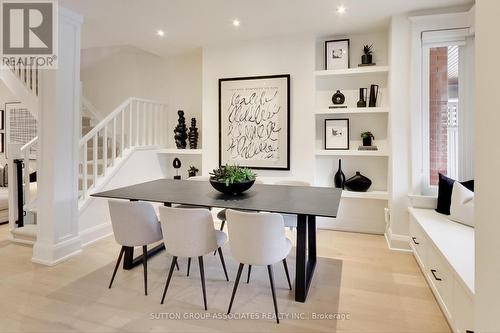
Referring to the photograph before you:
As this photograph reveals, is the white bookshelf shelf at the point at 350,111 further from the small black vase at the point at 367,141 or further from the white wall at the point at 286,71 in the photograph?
the small black vase at the point at 367,141

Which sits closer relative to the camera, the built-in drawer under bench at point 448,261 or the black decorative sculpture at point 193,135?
the built-in drawer under bench at point 448,261

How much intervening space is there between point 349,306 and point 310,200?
0.87 meters

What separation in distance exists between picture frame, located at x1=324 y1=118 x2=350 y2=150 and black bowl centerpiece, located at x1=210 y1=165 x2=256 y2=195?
182 centimetres

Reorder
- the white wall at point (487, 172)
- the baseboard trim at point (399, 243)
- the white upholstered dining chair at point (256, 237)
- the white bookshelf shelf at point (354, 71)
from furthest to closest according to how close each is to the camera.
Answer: the white bookshelf shelf at point (354, 71) < the baseboard trim at point (399, 243) < the white upholstered dining chair at point (256, 237) < the white wall at point (487, 172)

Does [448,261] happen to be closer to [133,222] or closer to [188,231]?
[188,231]

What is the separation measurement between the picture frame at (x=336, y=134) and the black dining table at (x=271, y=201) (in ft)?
4.44

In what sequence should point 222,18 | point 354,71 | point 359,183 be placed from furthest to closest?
1. point 359,183
2. point 354,71
3. point 222,18

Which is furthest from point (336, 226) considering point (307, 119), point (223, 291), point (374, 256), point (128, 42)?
point (128, 42)

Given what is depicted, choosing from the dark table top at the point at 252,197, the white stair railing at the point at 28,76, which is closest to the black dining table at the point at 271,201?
the dark table top at the point at 252,197

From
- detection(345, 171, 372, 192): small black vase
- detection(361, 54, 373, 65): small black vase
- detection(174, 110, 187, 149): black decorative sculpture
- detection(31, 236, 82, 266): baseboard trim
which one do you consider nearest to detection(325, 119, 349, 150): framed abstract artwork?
detection(345, 171, 372, 192): small black vase

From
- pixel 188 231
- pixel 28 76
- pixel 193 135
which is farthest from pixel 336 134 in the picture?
pixel 28 76

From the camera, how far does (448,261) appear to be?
80.9 inches

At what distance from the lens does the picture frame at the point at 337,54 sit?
4.15 metres

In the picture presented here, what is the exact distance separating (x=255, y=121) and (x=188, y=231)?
2551mm
